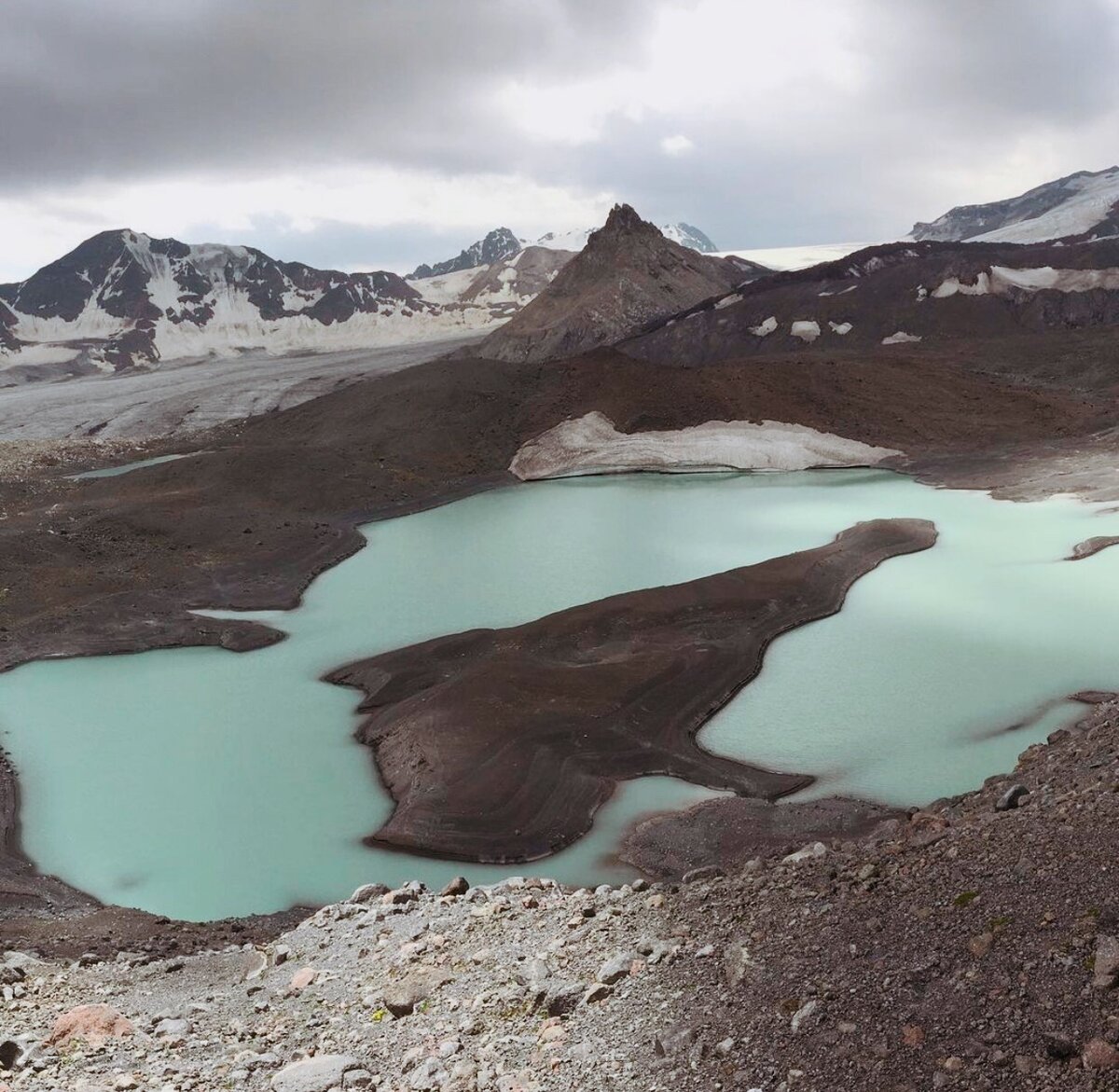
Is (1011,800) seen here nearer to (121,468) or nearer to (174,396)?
(121,468)

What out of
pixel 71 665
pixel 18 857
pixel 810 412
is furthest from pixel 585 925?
pixel 810 412

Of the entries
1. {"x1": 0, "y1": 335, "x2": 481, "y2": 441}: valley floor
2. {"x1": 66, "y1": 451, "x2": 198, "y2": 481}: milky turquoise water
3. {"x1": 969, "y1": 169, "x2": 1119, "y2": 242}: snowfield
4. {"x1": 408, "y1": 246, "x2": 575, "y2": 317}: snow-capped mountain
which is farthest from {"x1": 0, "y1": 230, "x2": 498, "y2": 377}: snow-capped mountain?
{"x1": 66, "y1": 451, "x2": 198, "y2": 481}: milky turquoise water

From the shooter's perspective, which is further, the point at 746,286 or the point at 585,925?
the point at 746,286

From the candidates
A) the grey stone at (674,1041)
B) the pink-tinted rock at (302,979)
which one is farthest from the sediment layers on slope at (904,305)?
the grey stone at (674,1041)

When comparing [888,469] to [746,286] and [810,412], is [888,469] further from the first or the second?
[746,286]

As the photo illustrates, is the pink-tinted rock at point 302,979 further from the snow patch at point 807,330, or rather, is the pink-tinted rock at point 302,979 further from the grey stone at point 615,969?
the snow patch at point 807,330

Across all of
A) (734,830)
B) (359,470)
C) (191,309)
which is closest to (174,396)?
(359,470)
